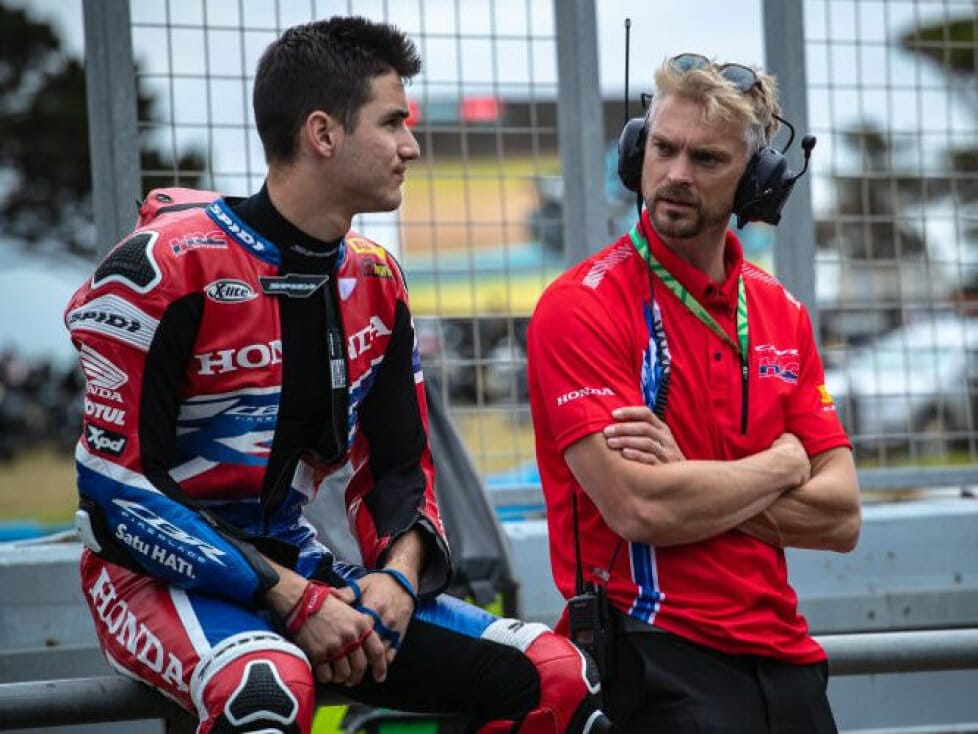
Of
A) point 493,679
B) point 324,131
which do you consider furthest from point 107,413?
point 493,679

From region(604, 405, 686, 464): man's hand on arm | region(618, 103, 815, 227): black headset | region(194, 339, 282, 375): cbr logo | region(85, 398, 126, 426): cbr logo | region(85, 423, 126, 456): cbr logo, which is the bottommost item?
region(604, 405, 686, 464): man's hand on arm

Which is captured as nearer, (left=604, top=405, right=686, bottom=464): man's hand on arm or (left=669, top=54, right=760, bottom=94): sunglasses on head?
(left=604, top=405, right=686, bottom=464): man's hand on arm

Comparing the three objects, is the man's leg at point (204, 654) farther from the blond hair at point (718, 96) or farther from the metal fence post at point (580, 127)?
the metal fence post at point (580, 127)

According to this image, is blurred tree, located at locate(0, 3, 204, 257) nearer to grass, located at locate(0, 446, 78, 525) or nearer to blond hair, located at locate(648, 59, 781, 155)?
grass, located at locate(0, 446, 78, 525)

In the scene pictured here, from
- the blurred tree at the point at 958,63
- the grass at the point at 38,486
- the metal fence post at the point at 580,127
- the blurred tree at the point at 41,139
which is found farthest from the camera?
the grass at the point at 38,486

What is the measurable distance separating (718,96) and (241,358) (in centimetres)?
109

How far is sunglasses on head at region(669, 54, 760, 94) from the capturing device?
2.90 m

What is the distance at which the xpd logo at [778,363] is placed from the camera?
2852 millimetres

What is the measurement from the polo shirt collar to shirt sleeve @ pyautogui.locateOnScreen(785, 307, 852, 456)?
7.7 inches

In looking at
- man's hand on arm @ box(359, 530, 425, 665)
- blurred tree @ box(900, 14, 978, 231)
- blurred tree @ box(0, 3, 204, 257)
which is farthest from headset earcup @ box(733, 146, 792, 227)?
blurred tree @ box(0, 3, 204, 257)

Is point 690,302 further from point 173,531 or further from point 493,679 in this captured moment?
point 173,531

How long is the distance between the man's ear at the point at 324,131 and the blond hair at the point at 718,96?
2.19 ft

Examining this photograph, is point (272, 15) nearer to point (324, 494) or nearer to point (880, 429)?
point (324, 494)

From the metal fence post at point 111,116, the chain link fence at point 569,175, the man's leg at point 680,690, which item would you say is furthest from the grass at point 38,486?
the man's leg at point 680,690
